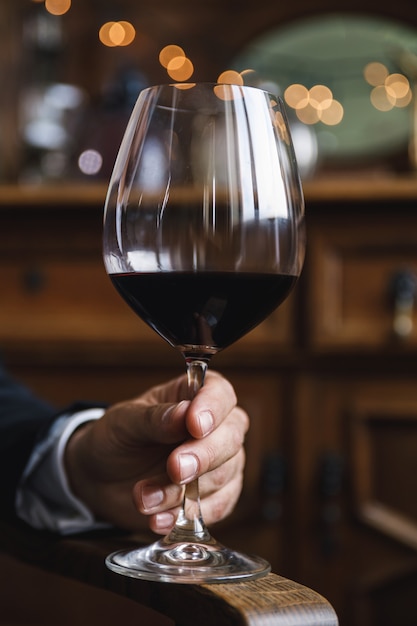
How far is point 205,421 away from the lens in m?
0.57

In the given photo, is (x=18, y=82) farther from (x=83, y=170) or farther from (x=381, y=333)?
(x=381, y=333)

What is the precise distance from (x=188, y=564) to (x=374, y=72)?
62.1 inches

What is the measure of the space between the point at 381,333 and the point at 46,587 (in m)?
0.65

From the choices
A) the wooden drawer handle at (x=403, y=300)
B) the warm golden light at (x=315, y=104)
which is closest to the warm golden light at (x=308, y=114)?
the warm golden light at (x=315, y=104)

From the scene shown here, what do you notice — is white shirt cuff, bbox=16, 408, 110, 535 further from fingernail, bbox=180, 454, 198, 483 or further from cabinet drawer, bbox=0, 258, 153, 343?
cabinet drawer, bbox=0, 258, 153, 343

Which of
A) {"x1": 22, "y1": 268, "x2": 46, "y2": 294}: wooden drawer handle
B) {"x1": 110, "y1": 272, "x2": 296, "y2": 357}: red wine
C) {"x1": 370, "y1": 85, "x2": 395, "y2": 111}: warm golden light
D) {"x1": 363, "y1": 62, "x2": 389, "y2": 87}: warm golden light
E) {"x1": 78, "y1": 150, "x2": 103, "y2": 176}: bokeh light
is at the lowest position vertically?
{"x1": 22, "y1": 268, "x2": 46, "y2": 294}: wooden drawer handle

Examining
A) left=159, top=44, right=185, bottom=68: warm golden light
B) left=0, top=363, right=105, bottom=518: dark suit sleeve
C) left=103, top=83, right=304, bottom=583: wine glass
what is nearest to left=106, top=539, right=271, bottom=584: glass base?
left=103, top=83, right=304, bottom=583: wine glass

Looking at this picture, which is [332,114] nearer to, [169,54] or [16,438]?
[169,54]

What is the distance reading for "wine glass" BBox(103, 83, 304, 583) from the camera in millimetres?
529

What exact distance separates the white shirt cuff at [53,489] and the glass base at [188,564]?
0.49 ft

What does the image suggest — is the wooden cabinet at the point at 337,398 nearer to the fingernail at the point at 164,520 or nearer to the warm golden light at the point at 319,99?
the warm golden light at the point at 319,99

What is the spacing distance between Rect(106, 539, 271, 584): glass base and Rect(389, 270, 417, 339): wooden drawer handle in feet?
3.28

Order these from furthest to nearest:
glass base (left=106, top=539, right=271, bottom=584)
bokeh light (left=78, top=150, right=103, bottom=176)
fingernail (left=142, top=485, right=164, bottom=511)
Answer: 1. bokeh light (left=78, top=150, right=103, bottom=176)
2. fingernail (left=142, top=485, right=164, bottom=511)
3. glass base (left=106, top=539, right=271, bottom=584)

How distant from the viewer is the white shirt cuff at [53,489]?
0.73 m
